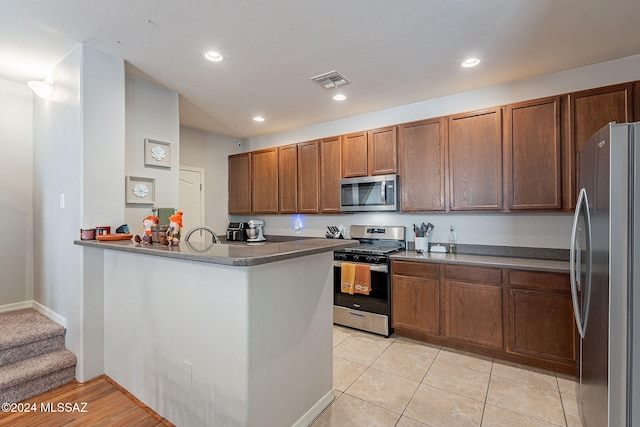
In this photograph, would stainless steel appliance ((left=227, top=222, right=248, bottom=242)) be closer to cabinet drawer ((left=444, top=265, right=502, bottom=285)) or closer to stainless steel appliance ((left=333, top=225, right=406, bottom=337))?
stainless steel appliance ((left=333, top=225, right=406, bottom=337))

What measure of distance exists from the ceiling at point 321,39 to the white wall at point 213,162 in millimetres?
1557

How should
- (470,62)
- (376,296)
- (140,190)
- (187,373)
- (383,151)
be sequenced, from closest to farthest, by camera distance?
(187,373), (470,62), (140,190), (376,296), (383,151)

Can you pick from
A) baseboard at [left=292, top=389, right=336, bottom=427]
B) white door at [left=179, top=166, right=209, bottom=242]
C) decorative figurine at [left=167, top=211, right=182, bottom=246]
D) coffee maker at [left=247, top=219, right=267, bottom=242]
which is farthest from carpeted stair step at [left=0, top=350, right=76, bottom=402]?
coffee maker at [left=247, top=219, right=267, bottom=242]

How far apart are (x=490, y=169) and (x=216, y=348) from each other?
115 inches

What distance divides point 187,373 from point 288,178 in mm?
3120

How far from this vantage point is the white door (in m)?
4.46

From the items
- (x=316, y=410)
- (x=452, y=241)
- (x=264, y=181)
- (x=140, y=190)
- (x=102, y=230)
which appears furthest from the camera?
(x=264, y=181)

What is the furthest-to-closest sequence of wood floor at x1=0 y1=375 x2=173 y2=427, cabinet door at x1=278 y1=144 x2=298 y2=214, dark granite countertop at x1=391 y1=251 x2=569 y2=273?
cabinet door at x1=278 y1=144 x2=298 y2=214 < dark granite countertop at x1=391 y1=251 x2=569 y2=273 < wood floor at x1=0 y1=375 x2=173 y2=427

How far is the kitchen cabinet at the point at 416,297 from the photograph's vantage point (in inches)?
117

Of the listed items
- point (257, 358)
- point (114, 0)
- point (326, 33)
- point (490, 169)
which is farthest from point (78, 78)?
point (490, 169)

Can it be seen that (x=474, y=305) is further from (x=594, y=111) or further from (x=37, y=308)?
(x=37, y=308)

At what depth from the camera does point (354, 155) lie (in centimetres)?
386

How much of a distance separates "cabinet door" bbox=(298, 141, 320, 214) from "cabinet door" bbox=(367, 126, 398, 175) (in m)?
0.82

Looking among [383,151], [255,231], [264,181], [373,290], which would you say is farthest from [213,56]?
[255,231]
